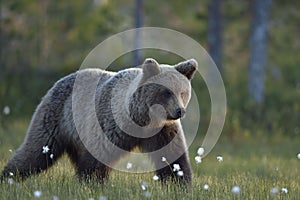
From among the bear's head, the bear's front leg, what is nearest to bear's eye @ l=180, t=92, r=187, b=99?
the bear's head

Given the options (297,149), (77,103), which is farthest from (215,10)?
(77,103)

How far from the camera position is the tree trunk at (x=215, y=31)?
1953 cm

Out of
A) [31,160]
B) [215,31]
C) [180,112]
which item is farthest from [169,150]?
[215,31]

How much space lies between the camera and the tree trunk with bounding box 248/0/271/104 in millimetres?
17536

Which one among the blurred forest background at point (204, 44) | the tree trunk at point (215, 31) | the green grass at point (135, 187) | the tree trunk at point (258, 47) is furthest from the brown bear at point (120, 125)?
the tree trunk at point (215, 31)

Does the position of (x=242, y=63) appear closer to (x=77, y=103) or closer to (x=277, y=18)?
(x=277, y=18)

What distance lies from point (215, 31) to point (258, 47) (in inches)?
88.8

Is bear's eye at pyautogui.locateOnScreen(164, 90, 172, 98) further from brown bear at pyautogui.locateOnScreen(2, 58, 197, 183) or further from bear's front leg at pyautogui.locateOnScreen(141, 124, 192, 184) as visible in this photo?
bear's front leg at pyautogui.locateOnScreen(141, 124, 192, 184)

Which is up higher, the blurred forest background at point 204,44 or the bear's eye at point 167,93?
the blurred forest background at point 204,44

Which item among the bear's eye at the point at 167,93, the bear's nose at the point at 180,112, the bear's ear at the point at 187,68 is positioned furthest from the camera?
the bear's ear at the point at 187,68

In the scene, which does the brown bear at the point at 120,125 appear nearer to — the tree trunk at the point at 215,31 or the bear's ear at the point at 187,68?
the bear's ear at the point at 187,68

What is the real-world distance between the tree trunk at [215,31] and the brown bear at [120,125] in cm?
1200

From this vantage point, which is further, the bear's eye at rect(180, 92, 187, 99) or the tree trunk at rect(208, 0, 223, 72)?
the tree trunk at rect(208, 0, 223, 72)

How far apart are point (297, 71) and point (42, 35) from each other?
349 inches
